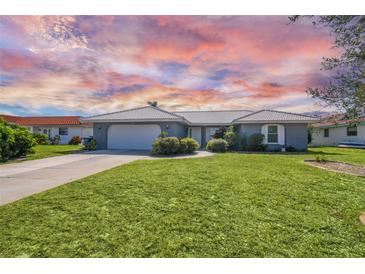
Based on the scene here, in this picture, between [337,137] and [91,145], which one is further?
[337,137]

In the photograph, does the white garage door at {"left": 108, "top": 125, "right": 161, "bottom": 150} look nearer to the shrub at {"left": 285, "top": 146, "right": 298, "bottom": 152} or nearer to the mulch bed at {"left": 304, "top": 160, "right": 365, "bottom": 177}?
the shrub at {"left": 285, "top": 146, "right": 298, "bottom": 152}

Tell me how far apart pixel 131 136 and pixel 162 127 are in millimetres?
2935

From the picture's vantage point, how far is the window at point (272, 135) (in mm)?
15922

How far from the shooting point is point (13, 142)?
1058 cm

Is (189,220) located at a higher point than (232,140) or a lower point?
lower

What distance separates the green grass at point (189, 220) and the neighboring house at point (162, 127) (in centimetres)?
1044

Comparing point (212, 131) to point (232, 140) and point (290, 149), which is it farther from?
point (290, 149)

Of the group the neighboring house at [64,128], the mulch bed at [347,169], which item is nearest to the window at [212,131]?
the mulch bed at [347,169]

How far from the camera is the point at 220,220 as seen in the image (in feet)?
11.3

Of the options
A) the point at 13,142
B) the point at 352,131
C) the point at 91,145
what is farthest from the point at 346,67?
the point at 352,131

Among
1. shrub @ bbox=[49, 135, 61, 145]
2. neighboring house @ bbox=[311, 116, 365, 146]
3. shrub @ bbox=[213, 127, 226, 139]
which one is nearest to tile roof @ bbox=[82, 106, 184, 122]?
shrub @ bbox=[213, 127, 226, 139]

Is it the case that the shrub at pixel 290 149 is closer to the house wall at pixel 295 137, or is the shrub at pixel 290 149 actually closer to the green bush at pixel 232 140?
the house wall at pixel 295 137

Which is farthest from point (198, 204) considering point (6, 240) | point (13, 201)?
point (13, 201)
